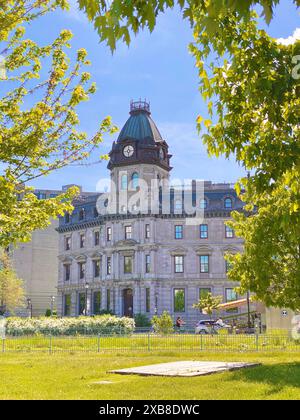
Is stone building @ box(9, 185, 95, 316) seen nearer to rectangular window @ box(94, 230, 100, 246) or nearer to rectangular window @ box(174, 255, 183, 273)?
rectangular window @ box(94, 230, 100, 246)

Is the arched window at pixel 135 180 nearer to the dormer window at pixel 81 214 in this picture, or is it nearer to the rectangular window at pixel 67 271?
the dormer window at pixel 81 214

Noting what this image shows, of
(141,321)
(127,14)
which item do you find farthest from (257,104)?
(141,321)

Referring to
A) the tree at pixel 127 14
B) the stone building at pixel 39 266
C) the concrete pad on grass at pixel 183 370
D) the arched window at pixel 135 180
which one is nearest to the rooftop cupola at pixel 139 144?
the arched window at pixel 135 180

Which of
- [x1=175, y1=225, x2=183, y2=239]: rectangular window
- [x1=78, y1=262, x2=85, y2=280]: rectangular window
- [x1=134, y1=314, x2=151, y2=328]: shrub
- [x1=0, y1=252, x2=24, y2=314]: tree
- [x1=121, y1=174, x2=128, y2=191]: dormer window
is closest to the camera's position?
[x1=134, y1=314, x2=151, y2=328]: shrub

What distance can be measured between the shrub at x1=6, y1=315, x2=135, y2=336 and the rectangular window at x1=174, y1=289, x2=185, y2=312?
22905 mm

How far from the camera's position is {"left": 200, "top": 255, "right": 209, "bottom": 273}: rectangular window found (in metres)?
63.2

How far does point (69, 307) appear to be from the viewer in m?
70.6

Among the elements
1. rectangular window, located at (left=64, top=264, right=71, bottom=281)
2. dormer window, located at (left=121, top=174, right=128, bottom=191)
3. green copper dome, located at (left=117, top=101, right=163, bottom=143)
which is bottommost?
rectangular window, located at (left=64, top=264, right=71, bottom=281)

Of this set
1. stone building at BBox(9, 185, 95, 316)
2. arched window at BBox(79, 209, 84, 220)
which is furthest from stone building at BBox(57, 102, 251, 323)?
stone building at BBox(9, 185, 95, 316)

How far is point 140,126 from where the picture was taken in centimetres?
6662

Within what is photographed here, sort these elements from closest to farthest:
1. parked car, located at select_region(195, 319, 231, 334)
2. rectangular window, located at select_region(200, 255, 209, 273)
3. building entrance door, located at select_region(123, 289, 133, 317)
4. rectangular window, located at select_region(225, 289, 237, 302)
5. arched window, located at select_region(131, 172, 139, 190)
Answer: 1. parked car, located at select_region(195, 319, 231, 334)
2. rectangular window, located at select_region(225, 289, 237, 302)
3. building entrance door, located at select_region(123, 289, 133, 317)
4. rectangular window, located at select_region(200, 255, 209, 273)
5. arched window, located at select_region(131, 172, 139, 190)

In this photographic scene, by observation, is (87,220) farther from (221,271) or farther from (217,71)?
(217,71)

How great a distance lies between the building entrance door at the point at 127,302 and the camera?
62719 mm
